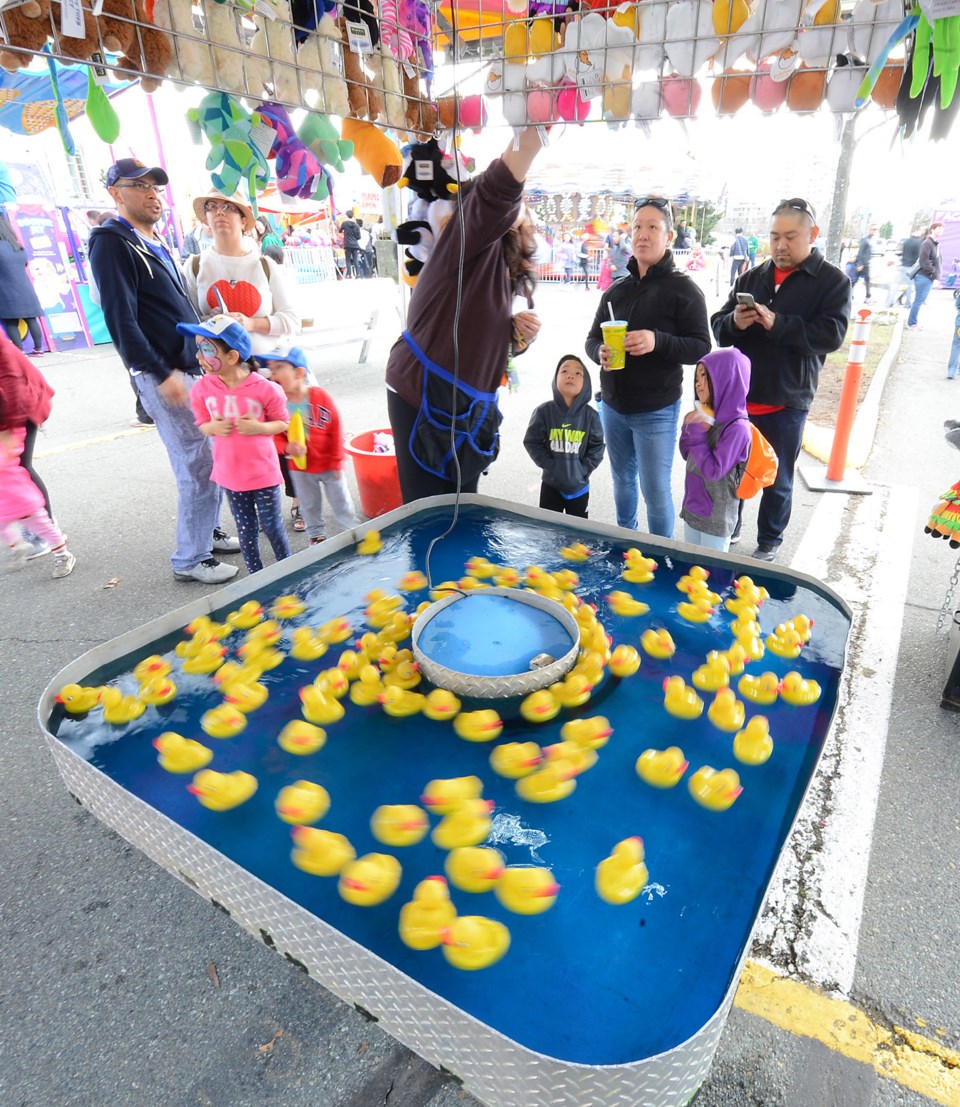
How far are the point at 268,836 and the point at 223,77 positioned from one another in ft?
5.50

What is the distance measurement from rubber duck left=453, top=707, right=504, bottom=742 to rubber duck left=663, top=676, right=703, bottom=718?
33 centimetres

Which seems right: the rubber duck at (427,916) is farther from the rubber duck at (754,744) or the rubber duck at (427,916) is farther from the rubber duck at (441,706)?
the rubber duck at (754,744)

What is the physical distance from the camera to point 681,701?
125 cm

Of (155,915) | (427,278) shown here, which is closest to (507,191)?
(427,278)

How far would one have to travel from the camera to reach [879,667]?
2764 millimetres

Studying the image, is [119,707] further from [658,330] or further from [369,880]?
[658,330]

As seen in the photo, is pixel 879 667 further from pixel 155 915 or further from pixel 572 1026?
pixel 155 915

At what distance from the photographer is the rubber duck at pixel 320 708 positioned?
125cm

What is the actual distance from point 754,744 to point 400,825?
627 millimetres

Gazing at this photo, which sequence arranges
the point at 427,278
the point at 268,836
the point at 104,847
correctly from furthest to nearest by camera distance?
the point at 427,278, the point at 104,847, the point at 268,836

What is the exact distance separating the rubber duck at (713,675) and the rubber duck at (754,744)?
117 mm

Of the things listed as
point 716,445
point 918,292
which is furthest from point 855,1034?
point 918,292

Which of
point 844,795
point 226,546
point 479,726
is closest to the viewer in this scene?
point 479,726

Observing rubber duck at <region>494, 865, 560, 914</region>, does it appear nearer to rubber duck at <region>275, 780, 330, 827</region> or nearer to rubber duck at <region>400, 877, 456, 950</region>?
rubber duck at <region>400, 877, 456, 950</region>
